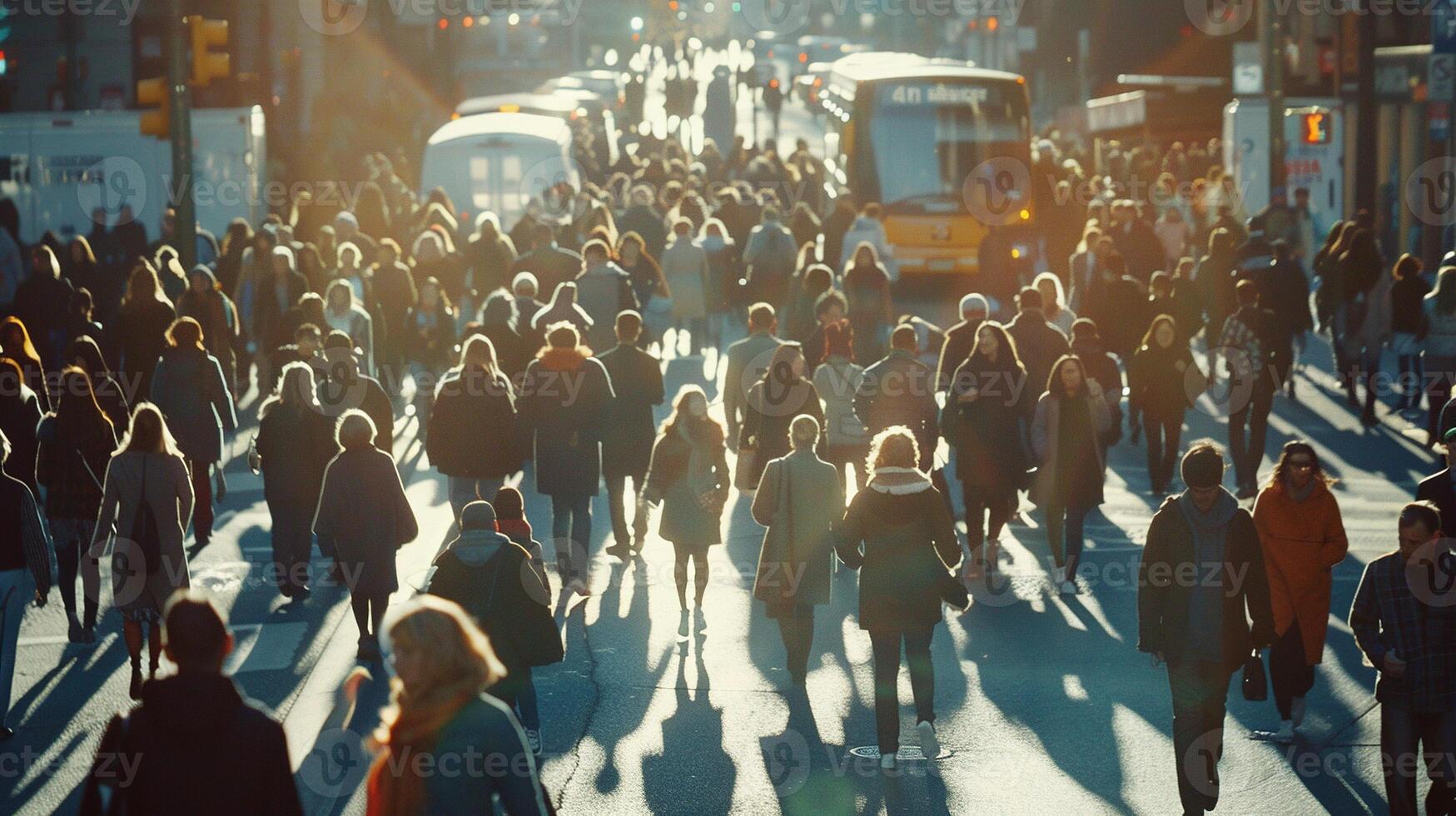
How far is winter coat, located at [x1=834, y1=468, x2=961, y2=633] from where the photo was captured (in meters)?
9.23

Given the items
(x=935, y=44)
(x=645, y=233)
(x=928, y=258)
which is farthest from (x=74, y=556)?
(x=935, y=44)

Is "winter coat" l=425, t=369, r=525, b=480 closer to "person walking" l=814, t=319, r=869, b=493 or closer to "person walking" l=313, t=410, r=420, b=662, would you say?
"person walking" l=313, t=410, r=420, b=662

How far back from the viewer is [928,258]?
29.8 metres

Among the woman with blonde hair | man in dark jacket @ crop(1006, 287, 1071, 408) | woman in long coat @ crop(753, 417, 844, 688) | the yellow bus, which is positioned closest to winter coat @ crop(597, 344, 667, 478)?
man in dark jacket @ crop(1006, 287, 1071, 408)

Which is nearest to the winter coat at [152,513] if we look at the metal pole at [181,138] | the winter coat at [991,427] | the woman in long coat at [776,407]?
the woman in long coat at [776,407]

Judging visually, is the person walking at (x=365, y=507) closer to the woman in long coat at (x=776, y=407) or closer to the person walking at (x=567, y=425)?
A: the person walking at (x=567, y=425)

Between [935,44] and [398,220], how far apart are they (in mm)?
69443

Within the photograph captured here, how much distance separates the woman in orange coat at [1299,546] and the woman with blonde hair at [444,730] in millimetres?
4623

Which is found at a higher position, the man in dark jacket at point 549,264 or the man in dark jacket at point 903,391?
the man in dark jacket at point 549,264

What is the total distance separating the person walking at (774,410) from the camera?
12.9m

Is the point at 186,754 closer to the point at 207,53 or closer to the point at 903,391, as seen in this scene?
the point at 903,391

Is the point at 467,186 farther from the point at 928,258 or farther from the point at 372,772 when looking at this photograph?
the point at 372,772

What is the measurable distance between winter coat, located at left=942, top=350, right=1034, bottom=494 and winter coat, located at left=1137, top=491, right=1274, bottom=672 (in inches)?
170

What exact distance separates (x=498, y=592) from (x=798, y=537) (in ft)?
7.87
